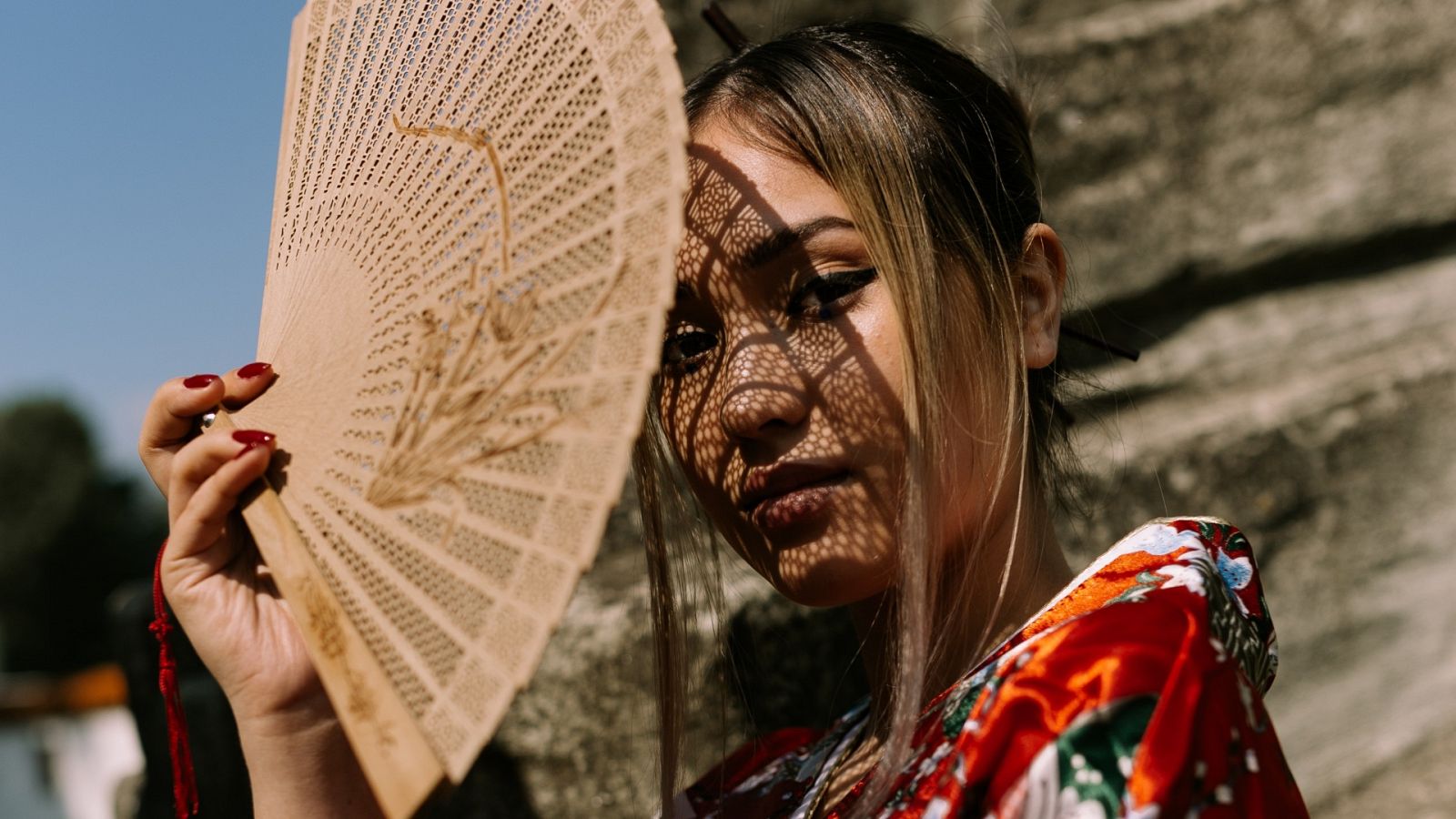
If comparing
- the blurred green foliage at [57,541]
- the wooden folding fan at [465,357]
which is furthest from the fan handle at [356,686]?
the blurred green foliage at [57,541]

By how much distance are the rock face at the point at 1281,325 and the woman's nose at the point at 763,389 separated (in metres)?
0.79

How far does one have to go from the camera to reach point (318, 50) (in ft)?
3.53

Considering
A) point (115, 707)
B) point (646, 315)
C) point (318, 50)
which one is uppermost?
point (318, 50)

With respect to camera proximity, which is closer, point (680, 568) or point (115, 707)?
point (680, 568)

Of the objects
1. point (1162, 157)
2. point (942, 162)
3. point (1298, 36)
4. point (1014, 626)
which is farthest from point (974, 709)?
point (1298, 36)

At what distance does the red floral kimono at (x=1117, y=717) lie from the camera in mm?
796

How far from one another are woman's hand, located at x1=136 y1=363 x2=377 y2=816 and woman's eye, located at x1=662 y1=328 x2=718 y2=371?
37 centimetres

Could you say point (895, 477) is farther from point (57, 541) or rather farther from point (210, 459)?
point (57, 541)

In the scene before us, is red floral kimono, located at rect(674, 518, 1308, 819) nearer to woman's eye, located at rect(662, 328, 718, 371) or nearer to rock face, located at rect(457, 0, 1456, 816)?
woman's eye, located at rect(662, 328, 718, 371)

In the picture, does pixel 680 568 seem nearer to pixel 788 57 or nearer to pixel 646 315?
pixel 788 57

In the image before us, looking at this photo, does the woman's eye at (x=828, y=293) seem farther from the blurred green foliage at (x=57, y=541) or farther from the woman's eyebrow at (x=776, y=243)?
the blurred green foliage at (x=57, y=541)

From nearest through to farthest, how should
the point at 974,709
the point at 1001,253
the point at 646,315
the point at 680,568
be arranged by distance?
the point at 646,315, the point at 974,709, the point at 1001,253, the point at 680,568

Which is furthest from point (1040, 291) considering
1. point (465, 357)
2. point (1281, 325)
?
point (1281, 325)

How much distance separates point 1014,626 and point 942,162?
49 centimetres
